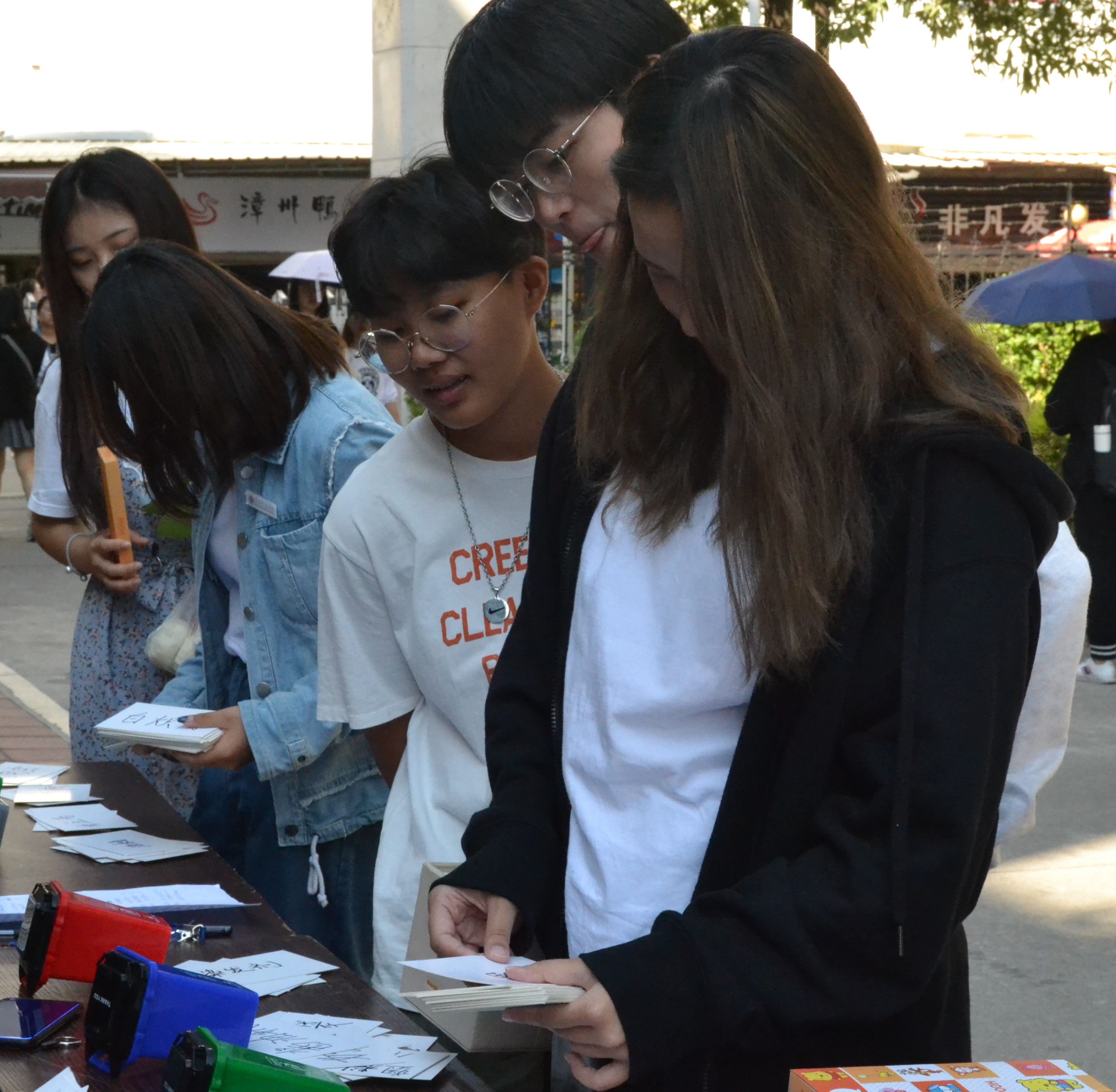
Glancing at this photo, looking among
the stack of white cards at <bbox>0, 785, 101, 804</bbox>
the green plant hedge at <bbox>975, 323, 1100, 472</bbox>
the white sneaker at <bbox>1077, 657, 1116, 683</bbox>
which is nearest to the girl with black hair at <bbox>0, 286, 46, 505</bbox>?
the green plant hedge at <bbox>975, 323, 1100, 472</bbox>

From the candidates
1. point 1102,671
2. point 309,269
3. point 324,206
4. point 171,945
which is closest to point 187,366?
point 171,945

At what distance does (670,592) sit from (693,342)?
10.6 inches

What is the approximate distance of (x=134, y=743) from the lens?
234 centimetres

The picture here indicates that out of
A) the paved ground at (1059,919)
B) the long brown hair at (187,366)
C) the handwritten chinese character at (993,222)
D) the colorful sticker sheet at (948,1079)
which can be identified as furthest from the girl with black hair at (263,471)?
the handwritten chinese character at (993,222)

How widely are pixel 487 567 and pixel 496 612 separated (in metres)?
0.07

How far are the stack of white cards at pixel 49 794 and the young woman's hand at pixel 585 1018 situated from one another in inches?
62.1

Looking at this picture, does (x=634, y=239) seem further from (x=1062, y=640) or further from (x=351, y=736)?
(x=351, y=736)

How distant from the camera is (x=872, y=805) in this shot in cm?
129

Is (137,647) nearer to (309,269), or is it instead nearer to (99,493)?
(99,493)

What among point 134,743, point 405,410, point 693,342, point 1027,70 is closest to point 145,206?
point 134,743

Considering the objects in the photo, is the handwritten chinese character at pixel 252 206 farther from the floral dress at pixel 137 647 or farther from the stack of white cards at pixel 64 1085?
the stack of white cards at pixel 64 1085

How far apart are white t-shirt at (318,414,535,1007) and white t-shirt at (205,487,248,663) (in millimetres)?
457

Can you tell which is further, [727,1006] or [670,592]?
[670,592]

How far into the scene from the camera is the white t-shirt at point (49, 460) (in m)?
3.26
